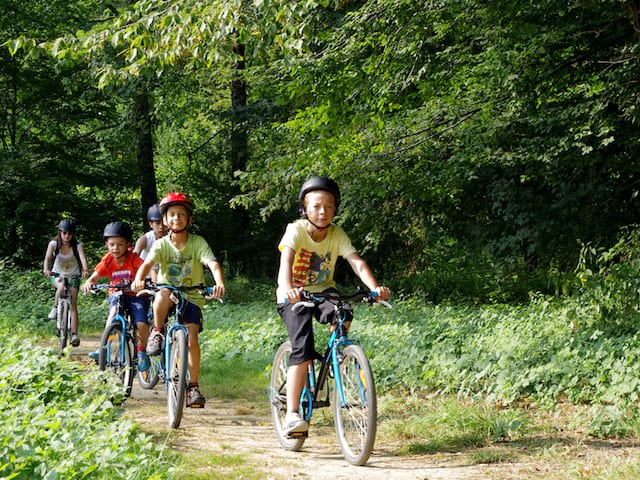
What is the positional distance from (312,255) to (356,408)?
1.17m

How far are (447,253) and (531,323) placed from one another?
12.2 meters

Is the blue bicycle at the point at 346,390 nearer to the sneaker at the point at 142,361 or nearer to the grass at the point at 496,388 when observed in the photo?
the grass at the point at 496,388

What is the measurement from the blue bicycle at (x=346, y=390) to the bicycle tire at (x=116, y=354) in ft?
8.90

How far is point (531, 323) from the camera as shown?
9305 mm

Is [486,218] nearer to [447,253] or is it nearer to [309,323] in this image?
[447,253]

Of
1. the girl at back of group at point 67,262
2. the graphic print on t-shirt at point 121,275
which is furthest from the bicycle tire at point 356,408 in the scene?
the girl at back of group at point 67,262

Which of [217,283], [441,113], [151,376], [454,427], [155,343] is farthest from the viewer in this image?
[441,113]

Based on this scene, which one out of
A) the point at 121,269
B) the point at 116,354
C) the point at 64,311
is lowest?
the point at 116,354

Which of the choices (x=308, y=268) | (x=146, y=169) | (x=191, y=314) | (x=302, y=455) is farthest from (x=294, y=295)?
(x=146, y=169)

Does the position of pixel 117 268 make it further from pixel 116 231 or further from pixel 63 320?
pixel 63 320

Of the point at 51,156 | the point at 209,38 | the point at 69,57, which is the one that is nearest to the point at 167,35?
the point at 209,38

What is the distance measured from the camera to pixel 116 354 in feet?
28.2

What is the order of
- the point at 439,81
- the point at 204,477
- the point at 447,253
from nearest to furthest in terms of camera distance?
the point at 204,477 < the point at 439,81 < the point at 447,253

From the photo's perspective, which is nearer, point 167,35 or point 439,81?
point 167,35
